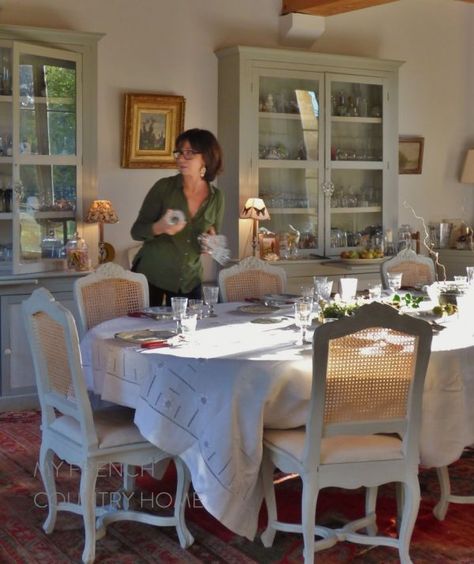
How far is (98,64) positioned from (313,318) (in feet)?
8.91

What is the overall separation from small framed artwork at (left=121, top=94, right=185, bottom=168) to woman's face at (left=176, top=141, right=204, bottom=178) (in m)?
1.14

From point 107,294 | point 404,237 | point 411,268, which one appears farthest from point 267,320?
point 404,237

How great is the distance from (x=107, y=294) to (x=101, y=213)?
1.33m

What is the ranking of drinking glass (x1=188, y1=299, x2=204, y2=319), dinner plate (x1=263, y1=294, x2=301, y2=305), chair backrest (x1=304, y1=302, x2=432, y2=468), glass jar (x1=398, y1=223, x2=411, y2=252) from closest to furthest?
chair backrest (x1=304, y1=302, x2=432, y2=468), drinking glass (x1=188, y1=299, x2=204, y2=319), dinner plate (x1=263, y1=294, x2=301, y2=305), glass jar (x1=398, y1=223, x2=411, y2=252)

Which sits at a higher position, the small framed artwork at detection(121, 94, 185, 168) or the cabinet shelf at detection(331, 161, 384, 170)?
the small framed artwork at detection(121, 94, 185, 168)

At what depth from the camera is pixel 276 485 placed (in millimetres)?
4121

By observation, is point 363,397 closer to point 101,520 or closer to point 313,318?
point 313,318

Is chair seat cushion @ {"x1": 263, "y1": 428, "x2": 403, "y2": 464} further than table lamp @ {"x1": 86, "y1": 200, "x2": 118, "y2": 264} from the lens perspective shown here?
No

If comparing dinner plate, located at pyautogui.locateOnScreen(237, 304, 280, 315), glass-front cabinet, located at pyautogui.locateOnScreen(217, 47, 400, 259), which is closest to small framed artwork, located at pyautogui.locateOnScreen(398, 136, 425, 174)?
glass-front cabinet, located at pyautogui.locateOnScreen(217, 47, 400, 259)

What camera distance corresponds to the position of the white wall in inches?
236

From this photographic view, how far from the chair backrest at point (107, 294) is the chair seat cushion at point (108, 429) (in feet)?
2.49

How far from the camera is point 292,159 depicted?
21.4 ft

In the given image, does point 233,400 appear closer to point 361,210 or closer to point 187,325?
point 187,325

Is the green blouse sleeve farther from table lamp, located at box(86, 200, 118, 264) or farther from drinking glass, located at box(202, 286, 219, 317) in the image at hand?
drinking glass, located at box(202, 286, 219, 317)
